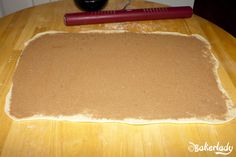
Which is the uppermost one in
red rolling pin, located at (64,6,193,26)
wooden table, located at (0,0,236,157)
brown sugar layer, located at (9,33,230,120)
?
red rolling pin, located at (64,6,193,26)

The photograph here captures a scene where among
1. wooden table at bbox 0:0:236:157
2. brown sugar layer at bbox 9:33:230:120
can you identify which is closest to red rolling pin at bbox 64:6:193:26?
brown sugar layer at bbox 9:33:230:120

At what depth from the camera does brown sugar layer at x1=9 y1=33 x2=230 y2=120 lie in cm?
63

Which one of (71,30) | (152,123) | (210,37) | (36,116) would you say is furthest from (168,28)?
(36,116)

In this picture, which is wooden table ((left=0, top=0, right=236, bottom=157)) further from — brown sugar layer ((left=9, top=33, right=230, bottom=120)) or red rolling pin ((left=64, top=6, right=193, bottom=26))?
red rolling pin ((left=64, top=6, right=193, bottom=26))

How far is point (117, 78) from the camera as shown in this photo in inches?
28.1

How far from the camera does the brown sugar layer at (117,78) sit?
0.63 m

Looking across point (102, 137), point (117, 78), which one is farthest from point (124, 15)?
point (102, 137)

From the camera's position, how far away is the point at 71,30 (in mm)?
958

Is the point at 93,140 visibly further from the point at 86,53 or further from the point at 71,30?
the point at 71,30

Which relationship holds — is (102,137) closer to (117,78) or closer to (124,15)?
(117,78)

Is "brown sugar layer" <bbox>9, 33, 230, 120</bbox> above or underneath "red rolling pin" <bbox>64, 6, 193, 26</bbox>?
underneath

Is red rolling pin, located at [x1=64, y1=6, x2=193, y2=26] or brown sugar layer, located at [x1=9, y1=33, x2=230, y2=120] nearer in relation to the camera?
brown sugar layer, located at [x1=9, y1=33, x2=230, y2=120]

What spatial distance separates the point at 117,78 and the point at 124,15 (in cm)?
35

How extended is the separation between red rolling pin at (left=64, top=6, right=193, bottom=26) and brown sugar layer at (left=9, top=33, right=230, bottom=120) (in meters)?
0.08
